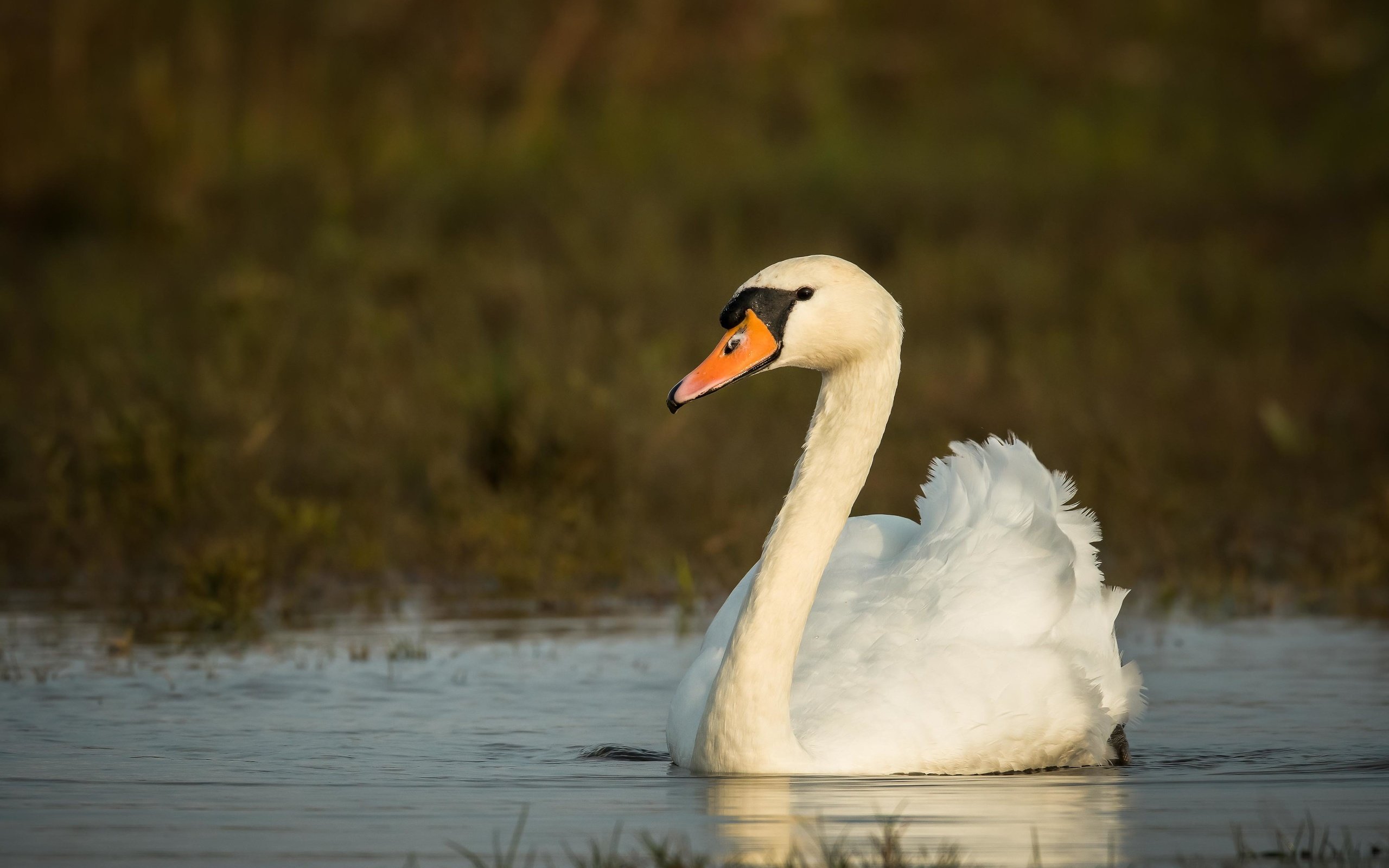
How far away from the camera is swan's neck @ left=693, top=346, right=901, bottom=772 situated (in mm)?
5590

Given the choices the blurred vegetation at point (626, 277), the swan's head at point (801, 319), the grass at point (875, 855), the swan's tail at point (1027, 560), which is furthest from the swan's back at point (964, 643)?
the blurred vegetation at point (626, 277)

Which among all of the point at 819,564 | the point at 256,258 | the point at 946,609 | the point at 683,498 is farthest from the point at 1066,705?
the point at 256,258

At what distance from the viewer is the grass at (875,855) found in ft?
14.0

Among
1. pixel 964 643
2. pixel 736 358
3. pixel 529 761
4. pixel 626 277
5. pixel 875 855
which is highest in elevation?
pixel 626 277

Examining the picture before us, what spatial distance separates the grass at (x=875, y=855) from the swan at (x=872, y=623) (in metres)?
0.90

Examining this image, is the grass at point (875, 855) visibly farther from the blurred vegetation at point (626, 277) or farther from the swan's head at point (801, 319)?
the blurred vegetation at point (626, 277)

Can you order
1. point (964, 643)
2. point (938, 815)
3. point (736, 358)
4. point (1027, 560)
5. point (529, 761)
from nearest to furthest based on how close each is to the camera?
point (938, 815), point (736, 358), point (529, 761), point (964, 643), point (1027, 560)

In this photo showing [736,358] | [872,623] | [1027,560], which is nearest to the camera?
[736,358]

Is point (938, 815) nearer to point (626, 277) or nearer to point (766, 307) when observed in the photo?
point (766, 307)

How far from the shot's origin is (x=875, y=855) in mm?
4465

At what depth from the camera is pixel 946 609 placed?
Answer: 6.28m

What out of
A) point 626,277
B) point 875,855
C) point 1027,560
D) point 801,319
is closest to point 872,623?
point 1027,560

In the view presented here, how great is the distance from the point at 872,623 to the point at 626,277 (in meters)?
8.41

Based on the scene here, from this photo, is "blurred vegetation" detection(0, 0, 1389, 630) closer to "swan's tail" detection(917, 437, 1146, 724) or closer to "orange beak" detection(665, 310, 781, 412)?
"swan's tail" detection(917, 437, 1146, 724)
